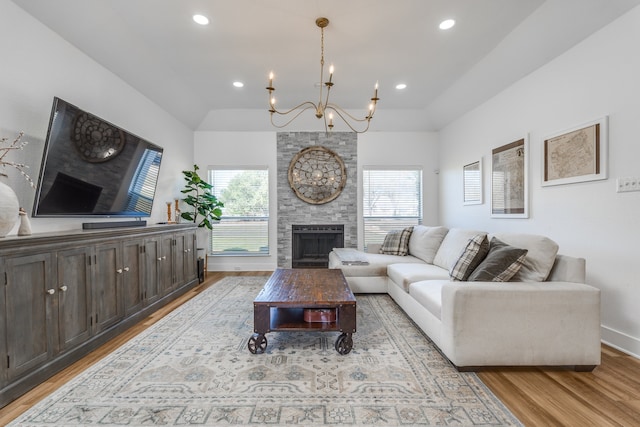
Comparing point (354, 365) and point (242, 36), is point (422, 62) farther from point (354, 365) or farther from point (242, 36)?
point (354, 365)

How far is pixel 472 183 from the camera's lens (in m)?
4.62

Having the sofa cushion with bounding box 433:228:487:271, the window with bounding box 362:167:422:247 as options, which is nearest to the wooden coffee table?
the sofa cushion with bounding box 433:228:487:271

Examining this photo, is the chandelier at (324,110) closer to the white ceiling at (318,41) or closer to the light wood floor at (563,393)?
the white ceiling at (318,41)

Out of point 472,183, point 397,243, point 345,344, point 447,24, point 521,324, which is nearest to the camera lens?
point 521,324

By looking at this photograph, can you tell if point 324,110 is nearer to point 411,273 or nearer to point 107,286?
point 411,273

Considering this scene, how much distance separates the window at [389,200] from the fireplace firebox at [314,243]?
24.9 inches

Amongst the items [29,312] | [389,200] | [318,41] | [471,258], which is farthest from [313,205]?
[29,312]

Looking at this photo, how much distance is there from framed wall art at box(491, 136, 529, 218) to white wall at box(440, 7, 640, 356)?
3.2 inches

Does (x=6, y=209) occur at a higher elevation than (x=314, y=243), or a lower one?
higher

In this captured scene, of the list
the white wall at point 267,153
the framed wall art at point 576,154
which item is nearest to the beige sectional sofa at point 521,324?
the framed wall art at point 576,154

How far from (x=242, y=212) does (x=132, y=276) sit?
9.54 feet

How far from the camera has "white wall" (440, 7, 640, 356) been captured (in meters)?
2.29

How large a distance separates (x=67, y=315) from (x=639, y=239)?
4.43m

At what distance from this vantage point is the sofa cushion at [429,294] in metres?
2.31
